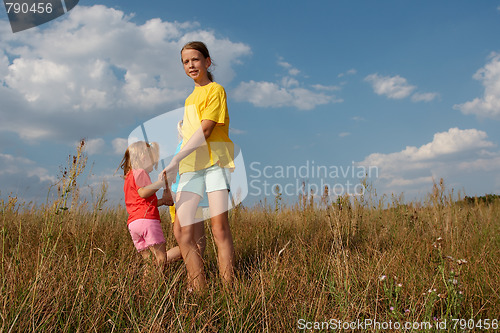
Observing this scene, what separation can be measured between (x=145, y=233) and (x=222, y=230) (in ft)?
3.27

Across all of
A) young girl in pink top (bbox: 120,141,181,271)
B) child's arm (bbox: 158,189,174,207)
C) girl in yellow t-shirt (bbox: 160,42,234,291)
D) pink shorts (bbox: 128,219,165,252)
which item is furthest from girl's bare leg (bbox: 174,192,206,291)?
pink shorts (bbox: 128,219,165,252)

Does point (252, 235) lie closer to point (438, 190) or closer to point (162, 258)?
point (162, 258)

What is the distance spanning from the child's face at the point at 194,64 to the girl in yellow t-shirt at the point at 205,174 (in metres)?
0.14

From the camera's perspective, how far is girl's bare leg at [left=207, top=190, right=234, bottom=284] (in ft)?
8.34

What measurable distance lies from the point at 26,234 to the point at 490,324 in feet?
15.9

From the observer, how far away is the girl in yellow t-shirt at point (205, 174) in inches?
98.7

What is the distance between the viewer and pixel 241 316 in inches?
83.5

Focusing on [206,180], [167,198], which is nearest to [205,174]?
[206,180]

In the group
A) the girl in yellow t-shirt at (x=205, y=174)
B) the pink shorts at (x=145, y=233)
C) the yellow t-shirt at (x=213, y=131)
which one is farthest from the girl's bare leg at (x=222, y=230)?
the pink shorts at (x=145, y=233)

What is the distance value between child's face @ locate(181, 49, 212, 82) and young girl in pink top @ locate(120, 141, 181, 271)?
0.92m

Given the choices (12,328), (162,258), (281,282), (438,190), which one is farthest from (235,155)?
(438,190)

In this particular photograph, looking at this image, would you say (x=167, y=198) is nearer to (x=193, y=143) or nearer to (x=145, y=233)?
(x=145, y=233)

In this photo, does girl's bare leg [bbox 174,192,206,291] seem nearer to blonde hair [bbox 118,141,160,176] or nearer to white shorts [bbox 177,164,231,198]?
white shorts [bbox 177,164,231,198]

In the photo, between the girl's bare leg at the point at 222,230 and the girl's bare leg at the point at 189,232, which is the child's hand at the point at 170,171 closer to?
the girl's bare leg at the point at 189,232
